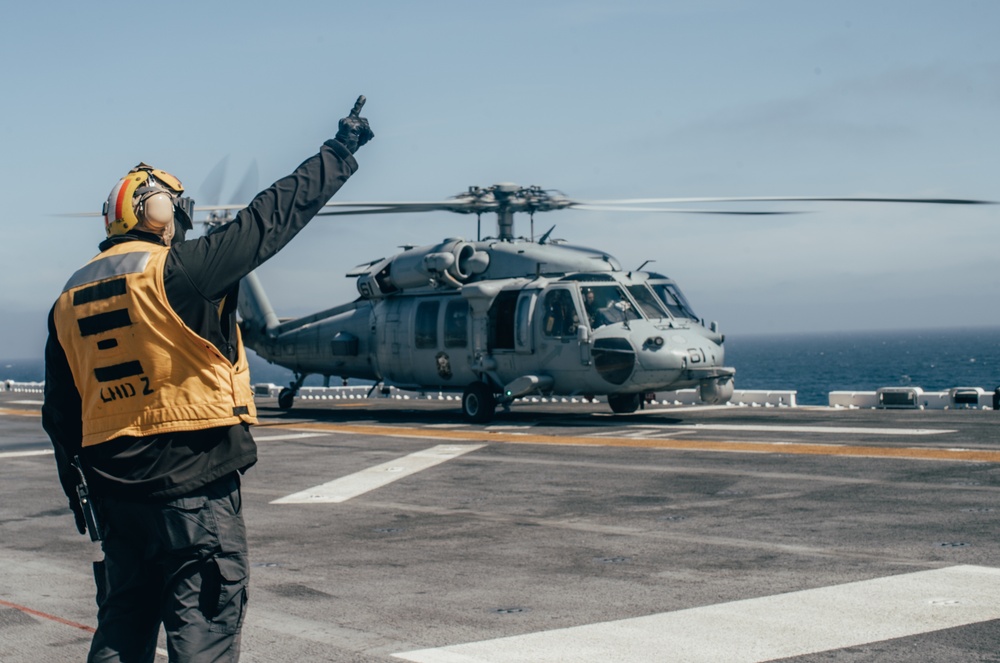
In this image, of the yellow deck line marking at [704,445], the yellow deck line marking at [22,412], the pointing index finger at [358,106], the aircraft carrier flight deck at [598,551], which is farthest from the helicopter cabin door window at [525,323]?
the pointing index finger at [358,106]

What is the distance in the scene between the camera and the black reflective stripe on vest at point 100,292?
377cm

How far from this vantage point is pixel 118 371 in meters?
3.82

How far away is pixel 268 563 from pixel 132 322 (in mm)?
4786

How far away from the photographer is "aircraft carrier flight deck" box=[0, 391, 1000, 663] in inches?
225

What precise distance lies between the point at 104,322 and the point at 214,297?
401 mm

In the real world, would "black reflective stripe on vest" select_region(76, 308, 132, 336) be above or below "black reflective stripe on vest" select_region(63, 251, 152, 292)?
below

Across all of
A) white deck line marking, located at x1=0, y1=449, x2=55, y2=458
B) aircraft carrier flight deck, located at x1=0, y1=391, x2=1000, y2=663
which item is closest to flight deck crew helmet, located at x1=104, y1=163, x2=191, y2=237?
aircraft carrier flight deck, located at x1=0, y1=391, x2=1000, y2=663

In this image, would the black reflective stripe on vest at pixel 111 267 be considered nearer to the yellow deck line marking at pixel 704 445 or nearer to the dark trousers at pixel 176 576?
the dark trousers at pixel 176 576

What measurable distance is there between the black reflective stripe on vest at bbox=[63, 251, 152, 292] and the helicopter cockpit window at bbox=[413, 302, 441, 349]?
1761 centimetres

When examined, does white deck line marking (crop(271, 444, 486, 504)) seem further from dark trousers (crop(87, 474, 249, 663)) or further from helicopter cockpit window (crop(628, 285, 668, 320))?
dark trousers (crop(87, 474, 249, 663))

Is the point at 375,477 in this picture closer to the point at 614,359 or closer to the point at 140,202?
the point at 614,359

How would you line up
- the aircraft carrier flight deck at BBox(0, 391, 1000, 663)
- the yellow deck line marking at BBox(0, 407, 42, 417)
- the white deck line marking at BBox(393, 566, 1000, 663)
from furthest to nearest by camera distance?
the yellow deck line marking at BBox(0, 407, 42, 417) < the aircraft carrier flight deck at BBox(0, 391, 1000, 663) < the white deck line marking at BBox(393, 566, 1000, 663)

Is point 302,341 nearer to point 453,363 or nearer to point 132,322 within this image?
point 453,363

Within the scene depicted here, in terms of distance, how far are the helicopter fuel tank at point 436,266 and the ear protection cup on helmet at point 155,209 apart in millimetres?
16916
